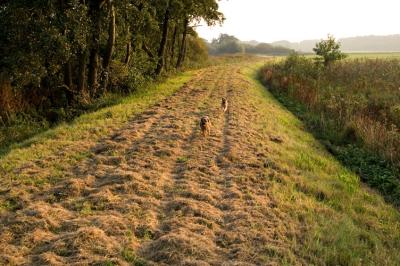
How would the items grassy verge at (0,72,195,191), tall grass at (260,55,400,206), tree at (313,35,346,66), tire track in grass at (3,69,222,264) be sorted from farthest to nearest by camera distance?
tree at (313,35,346,66)
tall grass at (260,55,400,206)
grassy verge at (0,72,195,191)
tire track in grass at (3,69,222,264)

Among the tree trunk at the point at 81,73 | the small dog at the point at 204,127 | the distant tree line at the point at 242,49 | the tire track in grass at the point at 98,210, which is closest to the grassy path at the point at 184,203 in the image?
the tire track in grass at the point at 98,210

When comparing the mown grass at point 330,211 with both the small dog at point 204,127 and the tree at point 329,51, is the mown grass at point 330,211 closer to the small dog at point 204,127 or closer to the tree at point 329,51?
the small dog at point 204,127

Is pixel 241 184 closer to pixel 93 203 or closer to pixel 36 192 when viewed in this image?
pixel 93 203

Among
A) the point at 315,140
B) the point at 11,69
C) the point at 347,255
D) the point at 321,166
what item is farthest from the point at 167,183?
the point at 11,69

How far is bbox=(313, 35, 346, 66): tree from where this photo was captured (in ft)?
103

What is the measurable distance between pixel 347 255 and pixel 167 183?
12.1ft

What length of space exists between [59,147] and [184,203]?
15.0ft

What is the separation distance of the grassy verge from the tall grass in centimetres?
716

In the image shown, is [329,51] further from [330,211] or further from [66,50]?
[330,211]

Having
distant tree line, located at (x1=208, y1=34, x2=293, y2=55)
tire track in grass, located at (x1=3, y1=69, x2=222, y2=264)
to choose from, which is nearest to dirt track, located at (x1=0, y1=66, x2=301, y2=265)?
tire track in grass, located at (x1=3, y1=69, x2=222, y2=264)

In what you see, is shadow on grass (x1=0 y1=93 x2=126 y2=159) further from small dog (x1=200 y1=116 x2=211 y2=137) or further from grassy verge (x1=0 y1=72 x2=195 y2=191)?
small dog (x1=200 y1=116 x2=211 y2=137)

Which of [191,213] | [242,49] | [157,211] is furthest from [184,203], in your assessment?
[242,49]

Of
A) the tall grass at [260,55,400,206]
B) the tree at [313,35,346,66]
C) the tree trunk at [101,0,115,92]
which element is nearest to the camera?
the tall grass at [260,55,400,206]

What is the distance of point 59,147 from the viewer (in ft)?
33.0
